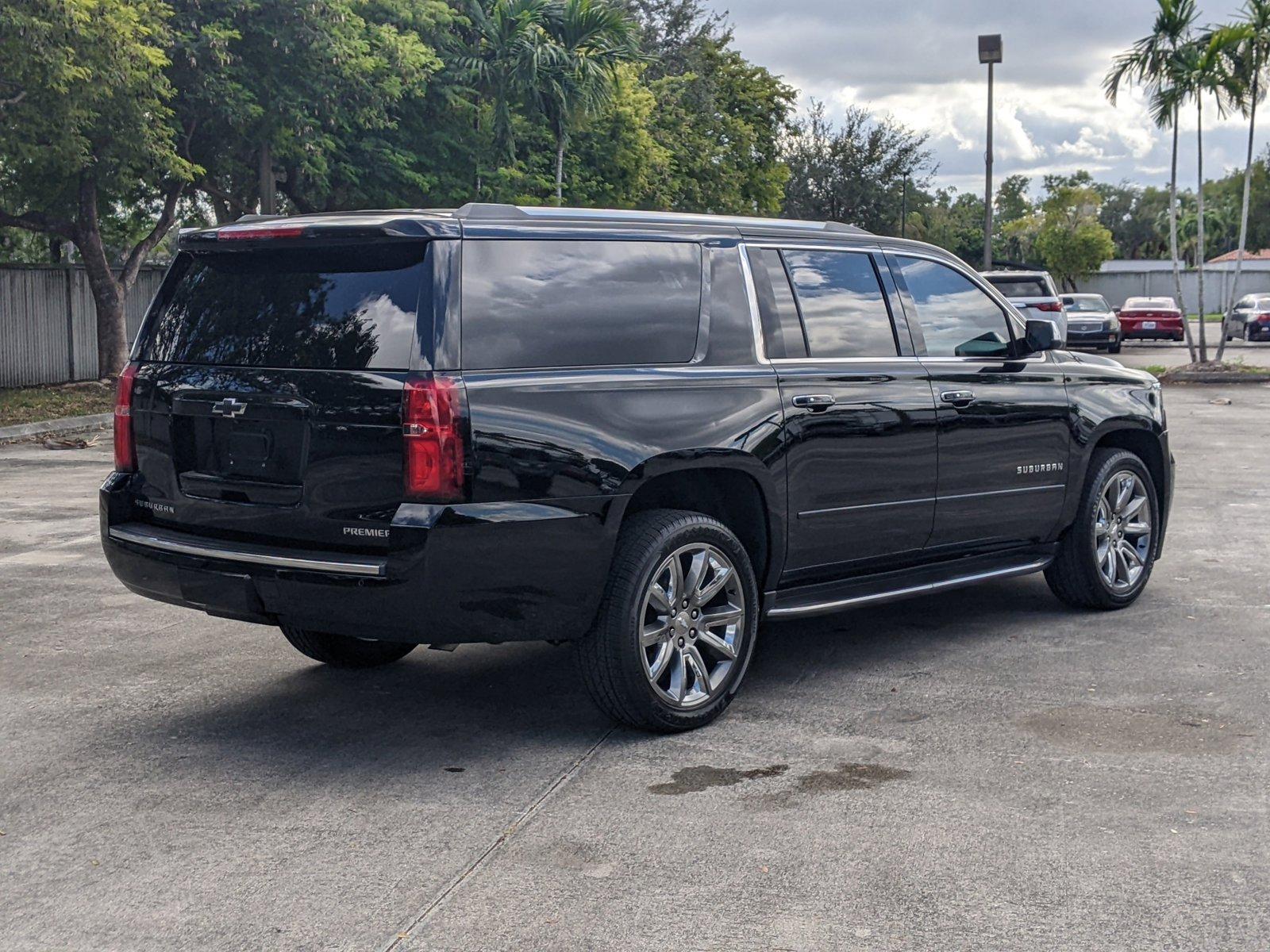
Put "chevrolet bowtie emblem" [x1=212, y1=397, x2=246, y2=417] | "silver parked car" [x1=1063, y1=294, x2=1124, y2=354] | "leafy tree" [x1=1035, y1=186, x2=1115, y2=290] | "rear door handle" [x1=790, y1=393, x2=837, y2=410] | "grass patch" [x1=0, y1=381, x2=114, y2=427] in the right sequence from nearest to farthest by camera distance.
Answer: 1. "chevrolet bowtie emblem" [x1=212, y1=397, x2=246, y2=417]
2. "rear door handle" [x1=790, y1=393, x2=837, y2=410]
3. "grass patch" [x1=0, y1=381, x2=114, y2=427]
4. "silver parked car" [x1=1063, y1=294, x2=1124, y2=354]
5. "leafy tree" [x1=1035, y1=186, x2=1115, y2=290]

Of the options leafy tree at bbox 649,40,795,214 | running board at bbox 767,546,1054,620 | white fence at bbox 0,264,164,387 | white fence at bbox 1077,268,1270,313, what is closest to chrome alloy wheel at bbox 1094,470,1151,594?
running board at bbox 767,546,1054,620

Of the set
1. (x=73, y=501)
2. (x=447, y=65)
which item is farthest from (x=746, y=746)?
(x=447, y=65)

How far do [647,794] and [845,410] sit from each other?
1994 millimetres

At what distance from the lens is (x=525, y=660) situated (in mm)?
6758

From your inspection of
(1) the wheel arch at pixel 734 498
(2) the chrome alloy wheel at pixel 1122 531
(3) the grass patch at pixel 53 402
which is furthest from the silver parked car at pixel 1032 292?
(1) the wheel arch at pixel 734 498

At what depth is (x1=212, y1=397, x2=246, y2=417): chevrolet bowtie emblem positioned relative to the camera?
5250mm

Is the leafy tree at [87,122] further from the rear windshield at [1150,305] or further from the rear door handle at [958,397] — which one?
the rear windshield at [1150,305]

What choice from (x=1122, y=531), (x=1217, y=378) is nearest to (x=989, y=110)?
(x=1217, y=378)

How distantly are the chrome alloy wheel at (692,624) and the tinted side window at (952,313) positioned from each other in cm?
172

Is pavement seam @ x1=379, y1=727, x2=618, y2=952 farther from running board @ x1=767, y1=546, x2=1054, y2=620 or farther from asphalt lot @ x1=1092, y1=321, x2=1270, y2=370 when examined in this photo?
asphalt lot @ x1=1092, y1=321, x2=1270, y2=370

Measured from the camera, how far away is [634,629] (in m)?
5.31

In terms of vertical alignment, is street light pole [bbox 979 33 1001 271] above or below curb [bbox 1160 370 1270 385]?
above

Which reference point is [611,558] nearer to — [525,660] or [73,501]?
[525,660]

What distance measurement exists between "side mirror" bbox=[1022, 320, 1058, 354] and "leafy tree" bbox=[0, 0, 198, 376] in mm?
14562
